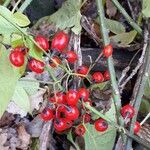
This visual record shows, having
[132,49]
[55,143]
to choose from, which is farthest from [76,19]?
[55,143]

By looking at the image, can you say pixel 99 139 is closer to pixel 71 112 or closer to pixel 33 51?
pixel 71 112

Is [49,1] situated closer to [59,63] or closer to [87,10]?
[87,10]

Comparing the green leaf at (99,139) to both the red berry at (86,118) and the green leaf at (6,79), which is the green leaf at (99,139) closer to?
the red berry at (86,118)

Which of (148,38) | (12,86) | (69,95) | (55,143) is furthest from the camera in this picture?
(55,143)

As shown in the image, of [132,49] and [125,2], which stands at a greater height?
[125,2]

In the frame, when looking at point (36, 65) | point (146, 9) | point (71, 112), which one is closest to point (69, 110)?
point (71, 112)
